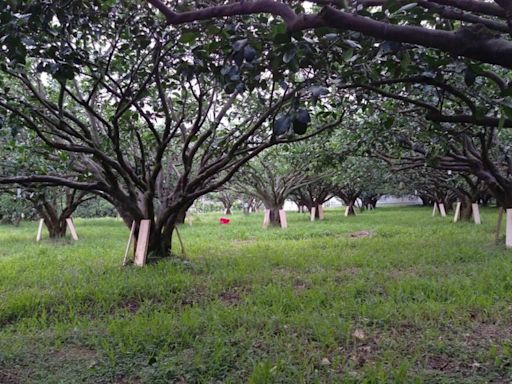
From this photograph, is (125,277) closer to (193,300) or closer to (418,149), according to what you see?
(193,300)

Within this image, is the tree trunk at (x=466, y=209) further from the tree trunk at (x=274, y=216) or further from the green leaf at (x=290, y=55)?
the green leaf at (x=290, y=55)

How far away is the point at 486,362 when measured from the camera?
3.16 metres

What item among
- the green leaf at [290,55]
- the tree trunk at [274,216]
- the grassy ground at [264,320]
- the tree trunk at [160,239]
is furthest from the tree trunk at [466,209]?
the green leaf at [290,55]

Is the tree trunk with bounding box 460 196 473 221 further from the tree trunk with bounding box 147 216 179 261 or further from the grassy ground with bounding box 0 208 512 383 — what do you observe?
the tree trunk with bounding box 147 216 179 261

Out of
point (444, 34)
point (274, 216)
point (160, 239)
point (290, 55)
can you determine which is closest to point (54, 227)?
point (160, 239)

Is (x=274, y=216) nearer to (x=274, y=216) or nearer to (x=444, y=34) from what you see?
(x=274, y=216)

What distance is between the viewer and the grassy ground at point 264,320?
312 centimetres

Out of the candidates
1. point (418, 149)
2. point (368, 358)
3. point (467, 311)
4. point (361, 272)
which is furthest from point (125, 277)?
point (418, 149)

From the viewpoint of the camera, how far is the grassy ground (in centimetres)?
312

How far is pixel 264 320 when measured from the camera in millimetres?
4117

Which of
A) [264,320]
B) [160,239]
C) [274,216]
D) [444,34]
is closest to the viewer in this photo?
[444,34]

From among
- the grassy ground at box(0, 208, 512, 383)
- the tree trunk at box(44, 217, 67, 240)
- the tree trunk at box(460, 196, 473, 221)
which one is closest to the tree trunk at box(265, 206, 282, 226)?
the tree trunk at box(460, 196, 473, 221)

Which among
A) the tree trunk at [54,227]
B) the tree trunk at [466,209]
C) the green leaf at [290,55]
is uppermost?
the green leaf at [290,55]

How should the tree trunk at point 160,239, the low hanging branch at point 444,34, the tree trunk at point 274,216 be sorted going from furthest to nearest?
the tree trunk at point 274,216 → the tree trunk at point 160,239 → the low hanging branch at point 444,34
